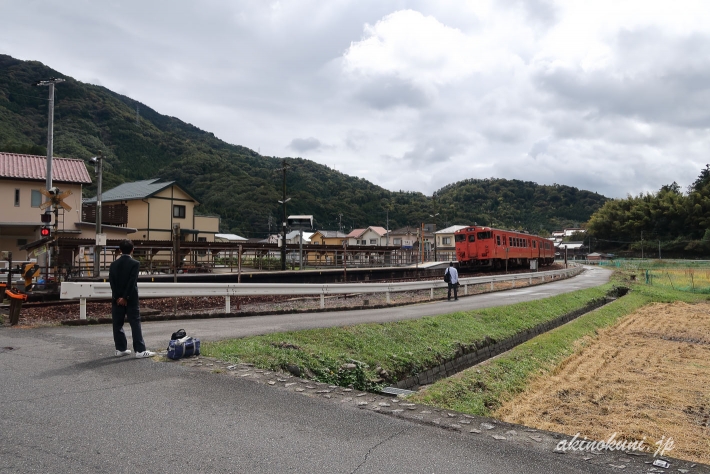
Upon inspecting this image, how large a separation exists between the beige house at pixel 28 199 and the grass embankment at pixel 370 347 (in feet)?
76.2

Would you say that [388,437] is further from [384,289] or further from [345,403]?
[384,289]

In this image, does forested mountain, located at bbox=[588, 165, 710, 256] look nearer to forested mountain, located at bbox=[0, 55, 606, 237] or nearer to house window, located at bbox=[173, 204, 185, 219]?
forested mountain, located at bbox=[0, 55, 606, 237]

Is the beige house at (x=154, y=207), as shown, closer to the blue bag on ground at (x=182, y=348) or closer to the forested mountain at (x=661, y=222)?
the blue bag on ground at (x=182, y=348)

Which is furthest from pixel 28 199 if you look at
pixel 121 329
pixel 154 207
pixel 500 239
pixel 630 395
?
pixel 630 395

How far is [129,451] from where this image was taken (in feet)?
11.4

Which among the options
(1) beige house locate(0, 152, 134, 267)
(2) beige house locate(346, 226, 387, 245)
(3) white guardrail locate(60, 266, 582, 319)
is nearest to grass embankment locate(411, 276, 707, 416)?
(3) white guardrail locate(60, 266, 582, 319)

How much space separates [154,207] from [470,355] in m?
34.1

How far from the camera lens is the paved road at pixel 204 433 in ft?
11.0

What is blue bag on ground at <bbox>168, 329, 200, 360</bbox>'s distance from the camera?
20.9ft

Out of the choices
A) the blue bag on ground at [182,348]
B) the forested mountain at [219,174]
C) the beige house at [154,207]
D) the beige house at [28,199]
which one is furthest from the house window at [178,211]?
the blue bag on ground at [182,348]

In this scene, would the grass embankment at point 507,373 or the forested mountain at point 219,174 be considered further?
the forested mountain at point 219,174

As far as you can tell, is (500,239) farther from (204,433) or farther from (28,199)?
(204,433)

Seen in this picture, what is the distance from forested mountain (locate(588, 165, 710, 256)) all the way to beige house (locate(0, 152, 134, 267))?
71066mm

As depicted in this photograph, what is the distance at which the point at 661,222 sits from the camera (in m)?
75.9
